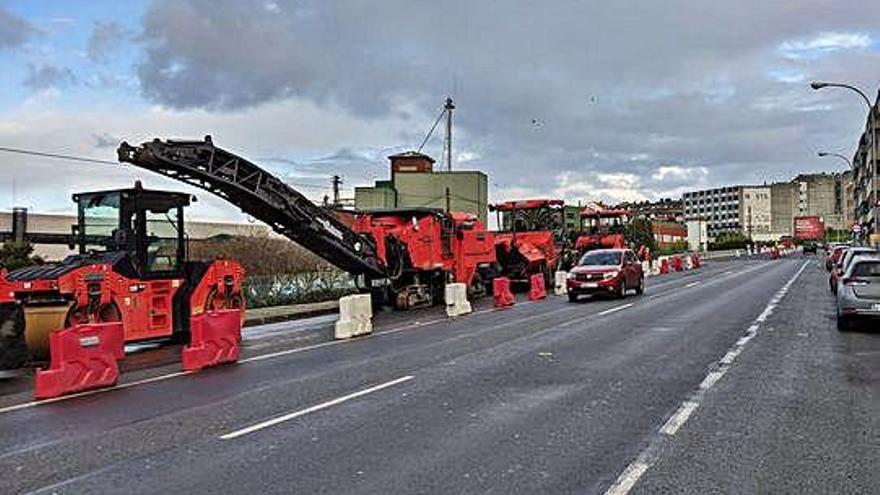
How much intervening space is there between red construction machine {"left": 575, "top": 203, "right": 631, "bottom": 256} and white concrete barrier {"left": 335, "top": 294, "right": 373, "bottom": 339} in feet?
74.2

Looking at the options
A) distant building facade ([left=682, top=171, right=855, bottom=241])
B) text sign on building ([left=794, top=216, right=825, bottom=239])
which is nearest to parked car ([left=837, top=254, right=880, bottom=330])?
text sign on building ([left=794, top=216, right=825, bottom=239])

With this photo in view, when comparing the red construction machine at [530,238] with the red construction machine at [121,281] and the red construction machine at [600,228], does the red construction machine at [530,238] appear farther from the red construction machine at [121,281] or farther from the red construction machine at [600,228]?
the red construction machine at [121,281]

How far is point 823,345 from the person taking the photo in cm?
1473

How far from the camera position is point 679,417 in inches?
338

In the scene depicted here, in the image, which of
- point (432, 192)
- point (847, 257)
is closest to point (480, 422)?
point (847, 257)

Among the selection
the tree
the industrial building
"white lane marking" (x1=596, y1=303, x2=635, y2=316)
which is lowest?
"white lane marking" (x1=596, y1=303, x2=635, y2=316)

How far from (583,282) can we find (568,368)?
15296mm

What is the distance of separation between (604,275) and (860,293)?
420 inches

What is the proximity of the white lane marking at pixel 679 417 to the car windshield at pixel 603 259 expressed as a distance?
19.2 m

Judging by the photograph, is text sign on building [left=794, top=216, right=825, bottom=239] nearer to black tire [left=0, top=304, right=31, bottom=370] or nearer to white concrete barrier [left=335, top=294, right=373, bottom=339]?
white concrete barrier [left=335, top=294, right=373, bottom=339]

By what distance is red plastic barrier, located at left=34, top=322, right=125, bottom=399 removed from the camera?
10828 mm

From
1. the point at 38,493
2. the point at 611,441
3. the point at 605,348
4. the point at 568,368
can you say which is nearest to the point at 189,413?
the point at 38,493

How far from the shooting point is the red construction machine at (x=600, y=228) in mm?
39812

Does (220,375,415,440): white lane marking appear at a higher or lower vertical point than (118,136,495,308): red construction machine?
lower
